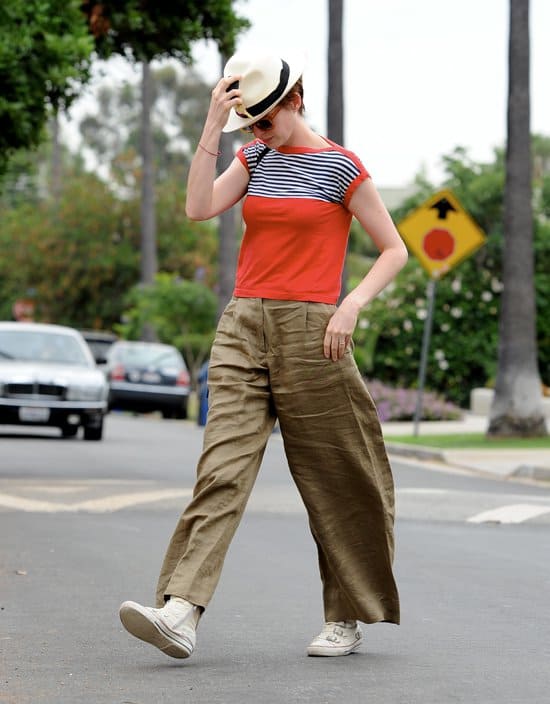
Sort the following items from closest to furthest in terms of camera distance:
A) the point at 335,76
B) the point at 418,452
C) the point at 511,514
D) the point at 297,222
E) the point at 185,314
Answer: the point at 297,222 < the point at 511,514 < the point at 418,452 < the point at 335,76 < the point at 185,314

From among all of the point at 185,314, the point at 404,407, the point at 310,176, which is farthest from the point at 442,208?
the point at 185,314

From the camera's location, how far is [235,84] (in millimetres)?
5621

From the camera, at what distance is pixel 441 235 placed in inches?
835

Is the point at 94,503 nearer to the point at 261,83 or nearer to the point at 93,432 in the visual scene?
the point at 261,83

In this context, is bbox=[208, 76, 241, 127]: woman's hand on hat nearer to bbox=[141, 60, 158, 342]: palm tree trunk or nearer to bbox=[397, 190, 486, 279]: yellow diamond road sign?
bbox=[397, 190, 486, 279]: yellow diamond road sign

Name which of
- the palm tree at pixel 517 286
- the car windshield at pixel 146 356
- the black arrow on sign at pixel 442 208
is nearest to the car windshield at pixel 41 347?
the black arrow on sign at pixel 442 208

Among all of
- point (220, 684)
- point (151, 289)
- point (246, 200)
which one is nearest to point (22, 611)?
point (220, 684)

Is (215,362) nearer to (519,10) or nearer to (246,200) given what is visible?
(246,200)

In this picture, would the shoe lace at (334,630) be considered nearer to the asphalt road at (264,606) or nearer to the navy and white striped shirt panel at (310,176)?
the asphalt road at (264,606)

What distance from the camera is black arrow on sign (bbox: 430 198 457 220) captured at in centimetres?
2083

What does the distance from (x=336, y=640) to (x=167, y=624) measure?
2.80ft

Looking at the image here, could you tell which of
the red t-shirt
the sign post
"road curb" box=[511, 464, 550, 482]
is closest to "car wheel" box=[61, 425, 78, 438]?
the sign post

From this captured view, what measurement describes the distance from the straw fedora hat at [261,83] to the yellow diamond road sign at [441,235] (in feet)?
50.1

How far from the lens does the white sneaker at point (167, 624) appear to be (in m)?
5.34
